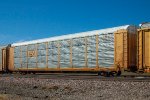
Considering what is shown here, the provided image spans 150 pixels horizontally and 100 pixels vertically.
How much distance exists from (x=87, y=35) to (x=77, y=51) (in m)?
1.74

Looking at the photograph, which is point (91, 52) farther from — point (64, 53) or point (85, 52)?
point (64, 53)

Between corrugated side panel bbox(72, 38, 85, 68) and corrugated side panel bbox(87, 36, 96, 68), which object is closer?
corrugated side panel bbox(87, 36, 96, 68)

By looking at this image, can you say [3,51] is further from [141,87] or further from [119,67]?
[141,87]

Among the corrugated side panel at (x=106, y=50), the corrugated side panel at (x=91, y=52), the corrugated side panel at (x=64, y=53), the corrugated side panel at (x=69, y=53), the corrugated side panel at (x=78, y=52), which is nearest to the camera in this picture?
the corrugated side panel at (x=106, y=50)

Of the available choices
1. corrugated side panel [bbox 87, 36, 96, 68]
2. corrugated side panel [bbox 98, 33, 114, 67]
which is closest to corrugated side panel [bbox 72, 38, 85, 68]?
corrugated side panel [bbox 87, 36, 96, 68]

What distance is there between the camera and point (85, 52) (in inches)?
888

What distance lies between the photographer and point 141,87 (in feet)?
45.4

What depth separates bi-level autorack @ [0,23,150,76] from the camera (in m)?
18.6

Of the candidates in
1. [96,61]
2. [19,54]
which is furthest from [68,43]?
[19,54]

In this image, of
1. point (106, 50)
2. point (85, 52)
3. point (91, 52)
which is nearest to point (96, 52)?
point (91, 52)

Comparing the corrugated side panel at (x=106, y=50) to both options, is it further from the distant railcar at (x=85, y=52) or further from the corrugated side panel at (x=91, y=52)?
the corrugated side panel at (x=91, y=52)

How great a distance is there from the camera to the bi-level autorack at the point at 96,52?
18.6 meters

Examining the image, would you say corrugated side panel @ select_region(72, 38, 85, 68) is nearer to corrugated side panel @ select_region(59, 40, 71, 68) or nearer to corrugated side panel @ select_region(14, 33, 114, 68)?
corrugated side panel @ select_region(14, 33, 114, 68)

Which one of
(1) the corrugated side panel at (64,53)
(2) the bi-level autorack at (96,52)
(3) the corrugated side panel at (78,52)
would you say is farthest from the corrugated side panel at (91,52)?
(1) the corrugated side panel at (64,53)
